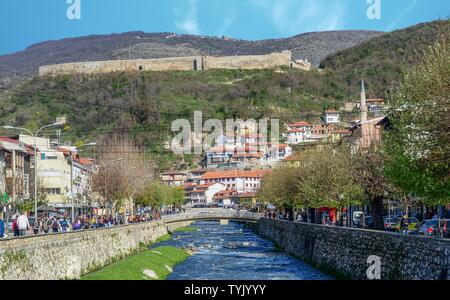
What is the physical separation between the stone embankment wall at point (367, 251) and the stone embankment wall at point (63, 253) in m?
15.5

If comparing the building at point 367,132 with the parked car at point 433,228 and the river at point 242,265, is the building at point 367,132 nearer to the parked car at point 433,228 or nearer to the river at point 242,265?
the parked car at point 433,228

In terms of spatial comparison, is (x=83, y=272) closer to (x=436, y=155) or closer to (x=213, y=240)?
(x=436, y=155)

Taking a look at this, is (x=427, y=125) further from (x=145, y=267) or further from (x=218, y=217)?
(x=218, y=217)

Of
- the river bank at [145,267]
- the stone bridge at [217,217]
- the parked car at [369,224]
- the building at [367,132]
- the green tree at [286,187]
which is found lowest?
the river bank at [145,267]

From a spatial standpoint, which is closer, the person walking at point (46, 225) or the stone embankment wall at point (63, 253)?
the stone embankment wall at point (63, 253)

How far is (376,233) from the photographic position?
144 feet

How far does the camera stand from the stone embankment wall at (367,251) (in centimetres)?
3344

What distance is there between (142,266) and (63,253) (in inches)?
462

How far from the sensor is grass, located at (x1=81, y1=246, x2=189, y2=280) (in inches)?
2084

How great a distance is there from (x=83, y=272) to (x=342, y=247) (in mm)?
16329

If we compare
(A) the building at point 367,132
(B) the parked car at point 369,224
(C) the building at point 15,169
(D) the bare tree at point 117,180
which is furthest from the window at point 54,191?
(B) the parked car at point 369,224

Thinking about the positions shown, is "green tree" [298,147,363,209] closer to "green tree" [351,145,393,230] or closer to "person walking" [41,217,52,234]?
"green tree" [351,145,393,230]

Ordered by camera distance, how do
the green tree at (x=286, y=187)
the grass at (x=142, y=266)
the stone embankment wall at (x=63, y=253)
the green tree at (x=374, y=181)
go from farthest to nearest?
the green tree at (x=286, y=187)
the green tree at (x=374, y=181)
the grass at (x=142, y=266)
the stone embankment wall at (x=63, y=253)
